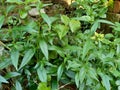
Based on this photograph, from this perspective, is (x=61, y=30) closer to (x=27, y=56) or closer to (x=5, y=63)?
(x=27, y=56)

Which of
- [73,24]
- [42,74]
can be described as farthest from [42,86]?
[73,24]

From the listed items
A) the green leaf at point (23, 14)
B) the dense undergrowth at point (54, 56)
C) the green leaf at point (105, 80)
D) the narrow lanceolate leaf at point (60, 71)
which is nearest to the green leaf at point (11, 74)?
the dense undergrowth at point (54, 56)

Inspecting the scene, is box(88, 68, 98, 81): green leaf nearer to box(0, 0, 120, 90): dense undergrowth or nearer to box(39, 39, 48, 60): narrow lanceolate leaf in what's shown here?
box(0, 0, 120, 90): dense undergrowth

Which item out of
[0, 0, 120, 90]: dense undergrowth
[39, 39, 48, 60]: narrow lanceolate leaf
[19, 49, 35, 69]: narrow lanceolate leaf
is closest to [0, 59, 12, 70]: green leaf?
[0, 0, 120, 90]: dense undergrowth

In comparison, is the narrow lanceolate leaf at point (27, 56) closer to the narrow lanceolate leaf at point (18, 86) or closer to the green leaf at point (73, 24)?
the narrow lanceolate leaf at point (18, 86)

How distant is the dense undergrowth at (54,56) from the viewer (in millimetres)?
1997

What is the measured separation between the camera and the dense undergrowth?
2.00m

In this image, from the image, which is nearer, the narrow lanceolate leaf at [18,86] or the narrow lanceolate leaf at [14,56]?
the narrow lanceolate leaf at [14,56]

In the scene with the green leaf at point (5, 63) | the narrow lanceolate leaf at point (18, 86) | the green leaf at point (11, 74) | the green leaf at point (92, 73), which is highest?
the green leaf at point (5, 63)

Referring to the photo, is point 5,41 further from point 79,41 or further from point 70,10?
point 70,10

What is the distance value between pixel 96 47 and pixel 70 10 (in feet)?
3.31

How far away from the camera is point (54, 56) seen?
2.12 meters

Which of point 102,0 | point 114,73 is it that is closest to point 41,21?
point 114,73

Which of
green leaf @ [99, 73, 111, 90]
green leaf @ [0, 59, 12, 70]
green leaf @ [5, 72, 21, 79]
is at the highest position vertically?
green leaf @ [0, 59, 12, 70]
